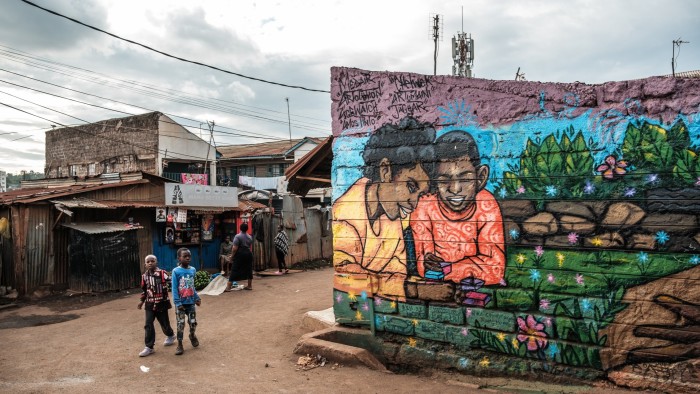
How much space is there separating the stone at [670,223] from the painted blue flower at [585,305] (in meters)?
0.89

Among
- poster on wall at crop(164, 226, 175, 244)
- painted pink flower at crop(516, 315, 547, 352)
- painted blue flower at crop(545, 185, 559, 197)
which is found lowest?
painted pink flower at crop(516, 315, 547, 352)

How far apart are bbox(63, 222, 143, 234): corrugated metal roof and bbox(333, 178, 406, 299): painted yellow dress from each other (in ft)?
23.7

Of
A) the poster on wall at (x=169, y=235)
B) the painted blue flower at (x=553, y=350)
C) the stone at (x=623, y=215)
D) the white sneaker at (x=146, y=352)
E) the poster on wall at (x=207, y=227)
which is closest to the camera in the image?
the stone at (x=623, y=215)

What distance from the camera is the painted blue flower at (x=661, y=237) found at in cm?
427

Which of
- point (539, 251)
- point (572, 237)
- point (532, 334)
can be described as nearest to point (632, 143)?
point (572, 237)

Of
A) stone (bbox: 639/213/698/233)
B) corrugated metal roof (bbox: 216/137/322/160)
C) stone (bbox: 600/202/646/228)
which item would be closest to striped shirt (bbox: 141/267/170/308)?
stone (bbox: 600/202/646/228)

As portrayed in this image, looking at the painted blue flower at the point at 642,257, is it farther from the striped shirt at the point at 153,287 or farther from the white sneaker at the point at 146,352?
the white sneaker at the point at 146,352

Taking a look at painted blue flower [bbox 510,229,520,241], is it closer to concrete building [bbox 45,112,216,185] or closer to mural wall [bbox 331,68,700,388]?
mural wall [bbox 331,68,700,388]

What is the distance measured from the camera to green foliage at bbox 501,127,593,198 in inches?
185

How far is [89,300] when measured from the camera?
34.8ft

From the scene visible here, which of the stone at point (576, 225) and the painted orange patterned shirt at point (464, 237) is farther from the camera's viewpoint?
the painted orange patterned shirt at point (464, 237)

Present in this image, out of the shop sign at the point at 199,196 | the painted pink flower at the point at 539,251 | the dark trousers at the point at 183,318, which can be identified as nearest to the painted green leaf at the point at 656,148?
the painted pink flower at the point at 539,251

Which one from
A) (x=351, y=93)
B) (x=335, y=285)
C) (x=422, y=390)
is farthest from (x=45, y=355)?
(x=351, y=93)

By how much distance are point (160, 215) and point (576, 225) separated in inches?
443
